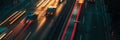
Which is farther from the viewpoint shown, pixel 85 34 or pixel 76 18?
pixel 76 18

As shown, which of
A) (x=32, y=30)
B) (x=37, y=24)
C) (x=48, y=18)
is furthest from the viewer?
(x=48, y=18)

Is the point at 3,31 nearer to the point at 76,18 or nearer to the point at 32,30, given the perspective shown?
the point at 32,30

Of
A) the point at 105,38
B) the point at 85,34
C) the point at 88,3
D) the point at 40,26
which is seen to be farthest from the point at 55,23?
the point at 88,3

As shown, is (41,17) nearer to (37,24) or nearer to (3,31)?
(37,24)

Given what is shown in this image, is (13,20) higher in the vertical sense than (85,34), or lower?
higher

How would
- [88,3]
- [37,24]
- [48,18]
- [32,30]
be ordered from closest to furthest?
[32,30], [37,24], [48,18], [88,3]

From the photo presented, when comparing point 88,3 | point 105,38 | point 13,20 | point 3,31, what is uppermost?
point 88,3

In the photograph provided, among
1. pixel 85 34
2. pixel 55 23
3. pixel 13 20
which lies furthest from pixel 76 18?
pixel 13 20
